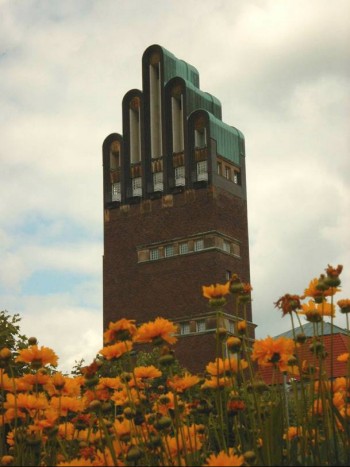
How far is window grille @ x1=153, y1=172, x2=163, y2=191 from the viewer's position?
160ft

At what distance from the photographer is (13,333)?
17891 millimetres

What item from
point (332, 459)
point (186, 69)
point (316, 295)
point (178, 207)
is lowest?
point (332, 459)

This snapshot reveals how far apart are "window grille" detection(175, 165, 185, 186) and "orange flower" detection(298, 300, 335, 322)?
144ft

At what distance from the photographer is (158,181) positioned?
49.1m

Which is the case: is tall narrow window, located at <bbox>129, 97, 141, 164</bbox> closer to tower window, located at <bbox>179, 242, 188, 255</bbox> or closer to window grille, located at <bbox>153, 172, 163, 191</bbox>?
window grille, located at <bbox>153, 172, 163, 191</bbox>

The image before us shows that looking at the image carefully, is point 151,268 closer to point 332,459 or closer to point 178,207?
point 178,207

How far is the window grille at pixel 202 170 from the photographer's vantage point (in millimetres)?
47375

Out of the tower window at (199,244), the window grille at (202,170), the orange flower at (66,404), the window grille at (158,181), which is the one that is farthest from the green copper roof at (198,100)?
the orange flower at (66,404)

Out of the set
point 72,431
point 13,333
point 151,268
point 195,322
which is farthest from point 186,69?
point 72,431

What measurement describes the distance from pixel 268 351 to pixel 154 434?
655 millimetres

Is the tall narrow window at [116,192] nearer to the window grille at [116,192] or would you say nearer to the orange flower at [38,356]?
the window grille at [116,192]

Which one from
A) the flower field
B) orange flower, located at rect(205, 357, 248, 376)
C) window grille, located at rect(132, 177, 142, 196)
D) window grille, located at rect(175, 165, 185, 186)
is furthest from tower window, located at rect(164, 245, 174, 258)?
orange flower, located at rect(205, 357, 248, 376)

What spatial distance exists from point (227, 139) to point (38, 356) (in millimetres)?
46676

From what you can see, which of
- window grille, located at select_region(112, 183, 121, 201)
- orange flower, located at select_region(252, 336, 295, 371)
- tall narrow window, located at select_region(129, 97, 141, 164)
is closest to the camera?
orange flower, located at select_region(252, 336, 295, 371)
